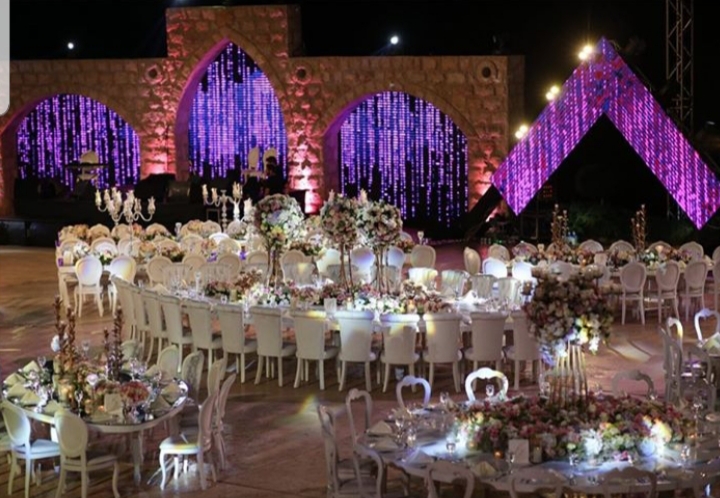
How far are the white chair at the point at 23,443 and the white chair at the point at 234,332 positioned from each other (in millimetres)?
3518

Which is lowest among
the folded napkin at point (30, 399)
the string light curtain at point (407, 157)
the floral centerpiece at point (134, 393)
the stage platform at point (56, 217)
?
the folded napkin at point (30, 399)

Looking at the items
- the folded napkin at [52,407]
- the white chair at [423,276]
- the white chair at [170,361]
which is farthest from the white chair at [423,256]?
the folded napkin at [52,407]

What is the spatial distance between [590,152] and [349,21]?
5379mm

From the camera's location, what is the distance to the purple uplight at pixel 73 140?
28.7 m

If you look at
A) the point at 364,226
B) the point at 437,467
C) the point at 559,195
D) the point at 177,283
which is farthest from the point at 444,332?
the point at 559,195

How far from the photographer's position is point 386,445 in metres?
10.1

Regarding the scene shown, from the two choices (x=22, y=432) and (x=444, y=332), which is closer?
(x=22, y=432)

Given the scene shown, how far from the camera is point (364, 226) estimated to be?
49.5 ft

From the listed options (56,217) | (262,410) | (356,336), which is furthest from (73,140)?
(262,410)

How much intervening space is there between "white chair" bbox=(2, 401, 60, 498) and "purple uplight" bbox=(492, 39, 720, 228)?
1261 centimetres

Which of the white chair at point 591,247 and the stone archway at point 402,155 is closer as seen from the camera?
the white chair at point 591,247

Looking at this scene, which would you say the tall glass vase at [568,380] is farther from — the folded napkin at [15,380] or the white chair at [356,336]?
the folded napkin at [15,380]

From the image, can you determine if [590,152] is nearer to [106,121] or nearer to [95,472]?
[106,121]

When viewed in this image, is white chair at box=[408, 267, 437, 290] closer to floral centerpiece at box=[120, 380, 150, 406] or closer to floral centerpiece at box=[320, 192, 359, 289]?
floral centerpiece at box=[320, 192, 359, 289]
